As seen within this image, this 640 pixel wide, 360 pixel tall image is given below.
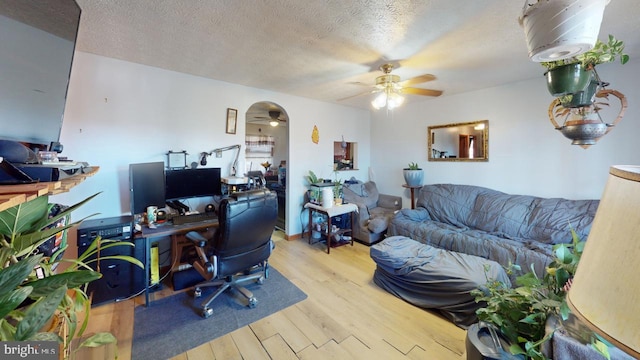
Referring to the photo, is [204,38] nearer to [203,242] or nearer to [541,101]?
[203,242]

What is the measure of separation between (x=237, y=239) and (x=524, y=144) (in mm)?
3759

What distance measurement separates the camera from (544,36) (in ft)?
2.90

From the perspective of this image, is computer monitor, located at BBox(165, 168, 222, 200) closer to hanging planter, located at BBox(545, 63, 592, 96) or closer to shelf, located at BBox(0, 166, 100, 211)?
shelf, located at BBox(0, 166, 100, 211)

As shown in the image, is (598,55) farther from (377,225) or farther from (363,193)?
(363,193)

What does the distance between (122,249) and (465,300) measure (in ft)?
10.1

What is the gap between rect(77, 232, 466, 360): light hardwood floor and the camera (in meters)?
1.73

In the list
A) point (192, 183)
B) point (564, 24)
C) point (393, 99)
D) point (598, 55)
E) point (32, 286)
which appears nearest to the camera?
point (32, 286)

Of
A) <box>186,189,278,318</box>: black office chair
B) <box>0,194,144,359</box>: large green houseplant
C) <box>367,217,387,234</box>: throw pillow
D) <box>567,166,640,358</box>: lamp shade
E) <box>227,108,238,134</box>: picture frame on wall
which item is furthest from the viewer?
<box>367,217,387,234</box>: throw pillow

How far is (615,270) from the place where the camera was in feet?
1.31

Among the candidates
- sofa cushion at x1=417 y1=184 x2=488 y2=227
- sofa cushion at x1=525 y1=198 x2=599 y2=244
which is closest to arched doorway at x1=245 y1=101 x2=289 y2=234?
sofa cushion at x1=417 y1=184 x2=488 y2=227

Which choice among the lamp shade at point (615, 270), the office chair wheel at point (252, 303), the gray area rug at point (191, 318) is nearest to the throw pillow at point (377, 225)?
the gray area rug at point (191, 318)

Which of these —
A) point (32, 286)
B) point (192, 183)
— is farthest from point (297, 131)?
point (32, 286)

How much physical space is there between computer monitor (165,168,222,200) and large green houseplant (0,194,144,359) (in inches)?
78.2

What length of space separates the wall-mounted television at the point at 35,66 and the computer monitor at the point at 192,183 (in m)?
1.45
